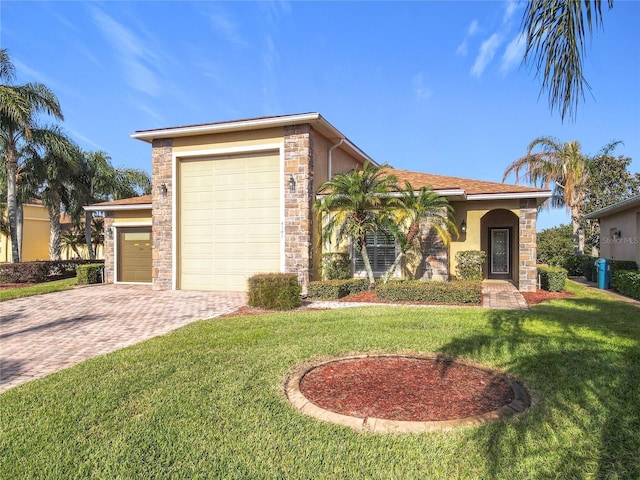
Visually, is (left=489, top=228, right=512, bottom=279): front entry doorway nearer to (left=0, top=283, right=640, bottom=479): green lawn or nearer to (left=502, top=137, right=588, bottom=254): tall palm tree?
(left=502, top=137, right=588, bottom=254): tall palm tree

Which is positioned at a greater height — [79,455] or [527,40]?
[527,40]

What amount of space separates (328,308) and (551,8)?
25.3 feet

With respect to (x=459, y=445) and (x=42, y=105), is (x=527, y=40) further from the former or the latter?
(x=42, y=105)

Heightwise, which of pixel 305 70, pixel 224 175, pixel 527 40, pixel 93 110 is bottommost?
pixel 527 40

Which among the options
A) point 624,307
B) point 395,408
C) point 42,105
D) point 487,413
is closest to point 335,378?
point 395,408

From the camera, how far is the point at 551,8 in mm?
2586

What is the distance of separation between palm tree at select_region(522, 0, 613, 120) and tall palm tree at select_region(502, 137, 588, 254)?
66.1 feet

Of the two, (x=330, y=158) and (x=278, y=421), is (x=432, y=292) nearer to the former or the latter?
(x=330, y=158)

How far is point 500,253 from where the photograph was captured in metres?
17.8

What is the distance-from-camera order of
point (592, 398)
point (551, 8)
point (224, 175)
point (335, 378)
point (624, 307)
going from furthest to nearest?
point (224, 175) < point (624, 307) < point (335, 378) < point (592, 398) < point (551, 8)

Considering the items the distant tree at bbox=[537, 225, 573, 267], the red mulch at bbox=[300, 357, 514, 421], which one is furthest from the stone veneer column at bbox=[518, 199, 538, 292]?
the distant tree at bbox=[537, 225, 573, 267]

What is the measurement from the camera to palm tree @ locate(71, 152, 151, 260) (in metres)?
22.4

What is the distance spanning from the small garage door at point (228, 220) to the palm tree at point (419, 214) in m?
3.90

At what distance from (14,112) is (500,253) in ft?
68.1
